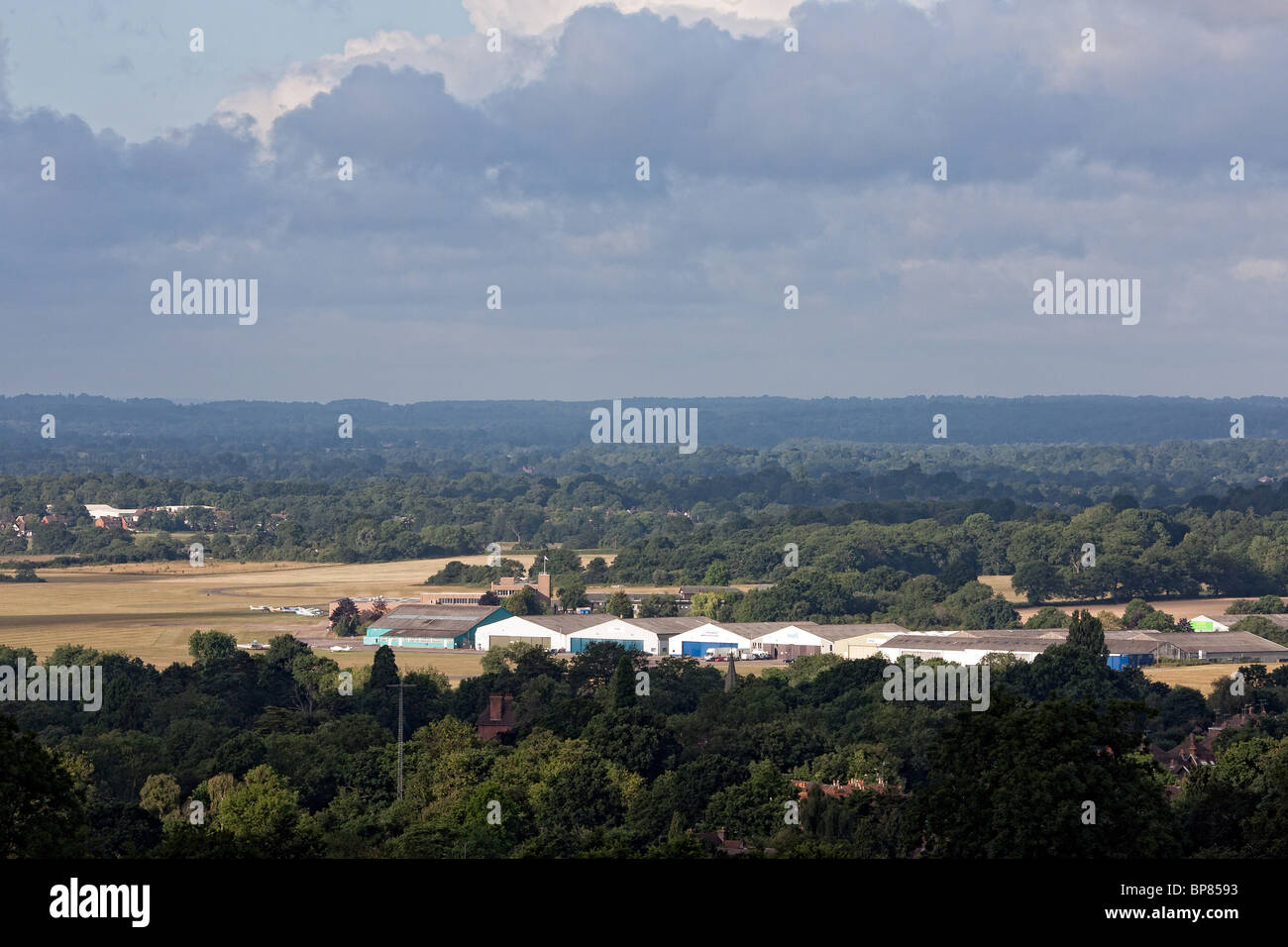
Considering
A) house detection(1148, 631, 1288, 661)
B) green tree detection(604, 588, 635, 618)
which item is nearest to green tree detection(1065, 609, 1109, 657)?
house detection(1148, 631, 1288, 661)

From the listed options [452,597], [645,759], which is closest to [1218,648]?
[645,759]

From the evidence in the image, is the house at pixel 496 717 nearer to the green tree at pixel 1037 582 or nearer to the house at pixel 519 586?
the house at pixel 519 586

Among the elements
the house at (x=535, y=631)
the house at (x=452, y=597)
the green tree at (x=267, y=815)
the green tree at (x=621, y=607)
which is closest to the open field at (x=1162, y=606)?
the green tree at (x=621, y=607)

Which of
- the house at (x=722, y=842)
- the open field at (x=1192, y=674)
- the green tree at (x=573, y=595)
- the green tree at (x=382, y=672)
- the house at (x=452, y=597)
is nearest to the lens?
the house at (x=722, y=842)

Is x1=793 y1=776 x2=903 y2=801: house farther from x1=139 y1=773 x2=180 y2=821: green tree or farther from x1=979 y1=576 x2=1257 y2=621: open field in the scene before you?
x1=979 y1=576 x2=1257 y2=621: open field

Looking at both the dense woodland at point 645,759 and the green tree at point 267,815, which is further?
the green tree at point 267,815

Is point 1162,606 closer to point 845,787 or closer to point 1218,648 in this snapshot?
point 1218,648
